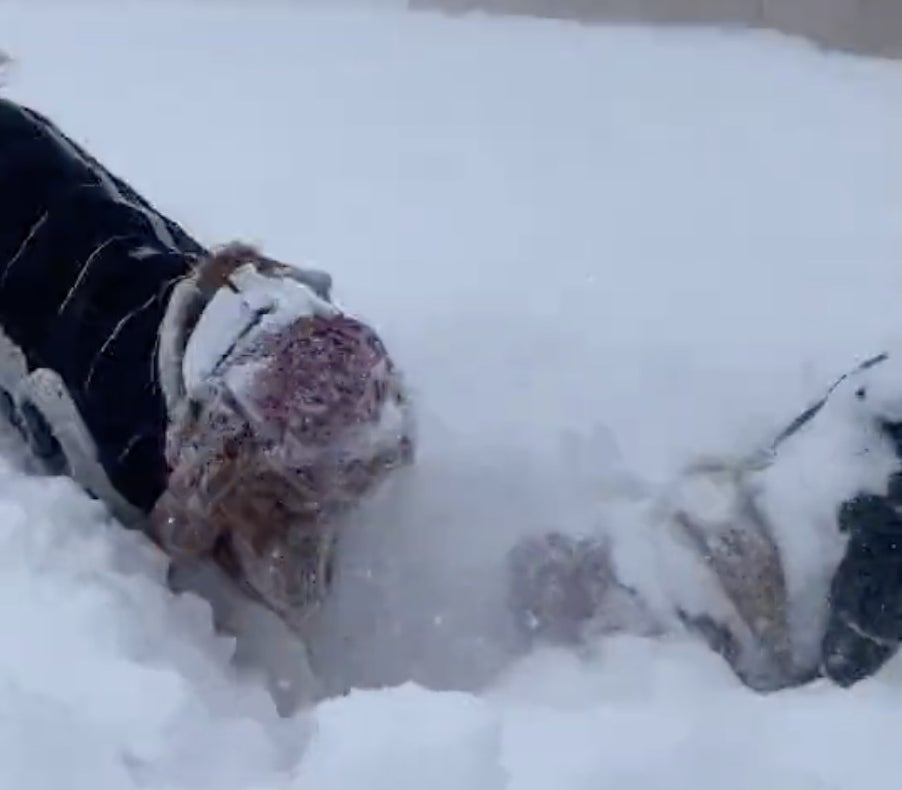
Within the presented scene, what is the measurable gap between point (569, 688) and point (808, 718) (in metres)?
0.24

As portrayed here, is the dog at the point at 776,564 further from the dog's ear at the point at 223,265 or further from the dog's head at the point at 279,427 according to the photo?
the dog's ear at the point at 223,265

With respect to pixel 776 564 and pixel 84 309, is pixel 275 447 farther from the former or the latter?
pixel 776 564

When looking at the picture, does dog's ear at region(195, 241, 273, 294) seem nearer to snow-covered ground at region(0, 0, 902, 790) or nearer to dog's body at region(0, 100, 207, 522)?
dog's body at region(0, 100, 207, 522)

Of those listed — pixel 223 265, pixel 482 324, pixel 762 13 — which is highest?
pixel 223 265

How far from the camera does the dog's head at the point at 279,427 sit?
3.47 ft

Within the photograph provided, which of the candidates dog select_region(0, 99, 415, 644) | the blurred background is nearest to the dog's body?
dog select_region(0, 99, 415, 644)

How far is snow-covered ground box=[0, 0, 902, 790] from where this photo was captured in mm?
948

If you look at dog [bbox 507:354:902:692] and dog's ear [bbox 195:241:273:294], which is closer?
dog's ear [bbox 195:241:273:294]

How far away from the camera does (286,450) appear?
1.07 m

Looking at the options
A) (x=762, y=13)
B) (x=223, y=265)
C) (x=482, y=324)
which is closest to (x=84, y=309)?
(x=223, y=265)

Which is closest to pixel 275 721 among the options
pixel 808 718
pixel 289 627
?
pixel 289 627

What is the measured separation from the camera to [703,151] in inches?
87.1

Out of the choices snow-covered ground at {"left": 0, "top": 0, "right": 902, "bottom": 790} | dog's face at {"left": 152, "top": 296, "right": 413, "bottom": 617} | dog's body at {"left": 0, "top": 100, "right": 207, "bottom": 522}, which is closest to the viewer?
snow-covered ground at {"left": 0, "top": 0, "right": 902, "bottom": 790}

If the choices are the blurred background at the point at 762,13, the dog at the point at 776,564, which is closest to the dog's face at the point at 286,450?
the dog at the point at 776,564
